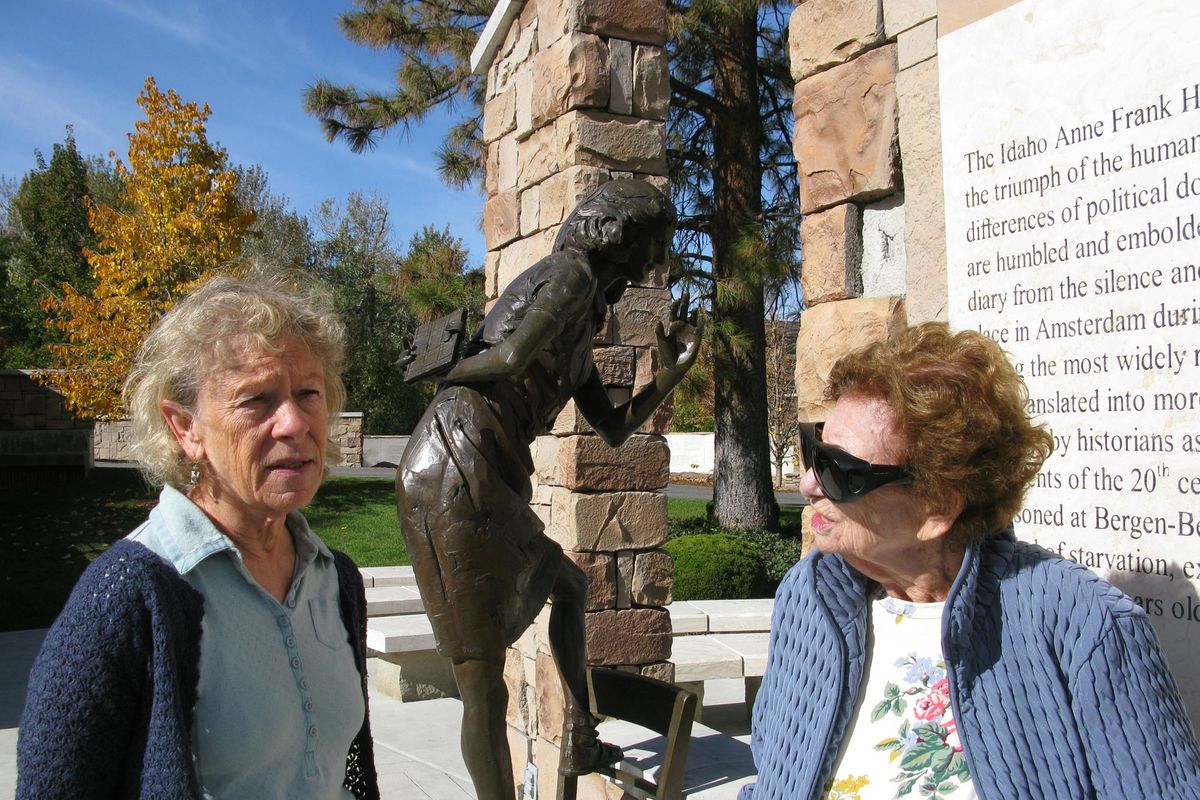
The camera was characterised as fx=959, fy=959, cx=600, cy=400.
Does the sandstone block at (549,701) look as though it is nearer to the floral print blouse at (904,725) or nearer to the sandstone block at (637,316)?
the sandstone block at (637,316)

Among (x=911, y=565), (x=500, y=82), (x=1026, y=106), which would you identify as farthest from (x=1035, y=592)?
(x=500, y=82)

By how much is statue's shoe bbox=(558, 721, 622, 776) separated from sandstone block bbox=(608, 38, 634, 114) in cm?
272

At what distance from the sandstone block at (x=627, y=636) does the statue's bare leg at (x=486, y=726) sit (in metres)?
1.51

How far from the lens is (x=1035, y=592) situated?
1433mm

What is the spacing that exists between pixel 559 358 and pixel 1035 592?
1.67 metres

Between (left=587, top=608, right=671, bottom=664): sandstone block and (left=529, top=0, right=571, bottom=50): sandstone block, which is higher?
(left=529, top=0, right=571, bottom=50): sandstone block

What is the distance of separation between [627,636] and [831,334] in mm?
2530

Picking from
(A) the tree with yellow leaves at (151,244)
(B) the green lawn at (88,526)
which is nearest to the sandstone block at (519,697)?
(B) the green lawn at (88,526)

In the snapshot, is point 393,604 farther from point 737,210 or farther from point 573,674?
point 737,210

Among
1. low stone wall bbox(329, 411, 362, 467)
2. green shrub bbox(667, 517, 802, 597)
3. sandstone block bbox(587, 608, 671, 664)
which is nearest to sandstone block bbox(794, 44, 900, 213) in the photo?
sandstone block bbox(587, 608, 671, 664)

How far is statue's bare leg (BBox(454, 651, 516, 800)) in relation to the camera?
9.24 ft

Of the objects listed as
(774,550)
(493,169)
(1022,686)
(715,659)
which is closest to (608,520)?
(715,659)

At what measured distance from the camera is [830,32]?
2.30 m

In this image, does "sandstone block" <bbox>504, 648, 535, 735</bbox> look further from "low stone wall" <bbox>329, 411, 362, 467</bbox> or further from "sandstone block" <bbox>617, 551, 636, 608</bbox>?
"low stone wall" <bbox>329, 411, 362, 467</bbox>
